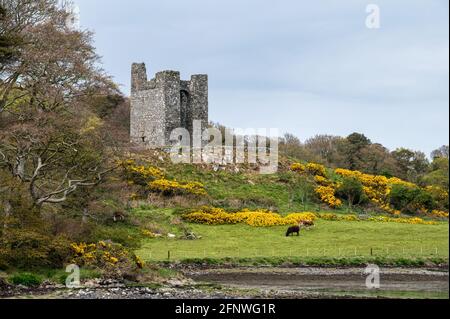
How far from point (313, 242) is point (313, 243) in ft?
1.14

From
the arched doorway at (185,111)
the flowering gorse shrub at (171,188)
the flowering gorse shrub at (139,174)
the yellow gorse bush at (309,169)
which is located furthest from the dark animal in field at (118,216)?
the yellow gorse bush at (309,169)

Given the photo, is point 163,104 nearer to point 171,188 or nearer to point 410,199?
point 171,188

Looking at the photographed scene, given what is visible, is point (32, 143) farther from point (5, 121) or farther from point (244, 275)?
point (244, 275)

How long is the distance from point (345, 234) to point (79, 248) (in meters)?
18.7

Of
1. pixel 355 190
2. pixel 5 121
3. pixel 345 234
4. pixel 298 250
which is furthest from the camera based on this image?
pixel 355 190

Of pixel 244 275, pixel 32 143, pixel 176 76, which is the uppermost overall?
pixel 176 76

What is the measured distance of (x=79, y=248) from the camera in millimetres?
31141

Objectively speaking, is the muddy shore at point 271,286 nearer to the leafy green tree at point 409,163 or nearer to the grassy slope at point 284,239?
the grassy slope at point 284,239

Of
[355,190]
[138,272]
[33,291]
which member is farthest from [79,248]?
[355,190]

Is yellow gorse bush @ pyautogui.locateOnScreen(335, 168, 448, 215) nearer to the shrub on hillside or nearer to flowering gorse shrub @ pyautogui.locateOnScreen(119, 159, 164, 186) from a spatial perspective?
flowering gorse shrub @ pyautogui.locateOnScreen(119, 159, 164, 186)

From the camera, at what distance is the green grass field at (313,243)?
38.3 m

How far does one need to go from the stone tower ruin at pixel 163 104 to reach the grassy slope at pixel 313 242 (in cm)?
1989

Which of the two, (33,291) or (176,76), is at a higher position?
(176,76)

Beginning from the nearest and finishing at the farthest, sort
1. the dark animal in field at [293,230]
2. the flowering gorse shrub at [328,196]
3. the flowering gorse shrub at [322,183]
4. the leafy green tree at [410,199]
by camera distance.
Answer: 1. the dark animal in field at [293,230]
2. the flowering gorse shrub at [328,196]
3. the flowering gorse shrub at [322,183]
4. the leafy green tree at [410,199]
